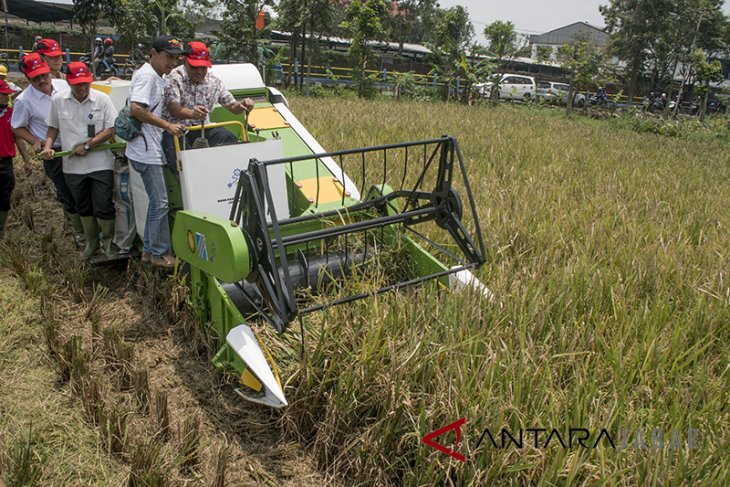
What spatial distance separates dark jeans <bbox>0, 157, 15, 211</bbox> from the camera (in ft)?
17.0

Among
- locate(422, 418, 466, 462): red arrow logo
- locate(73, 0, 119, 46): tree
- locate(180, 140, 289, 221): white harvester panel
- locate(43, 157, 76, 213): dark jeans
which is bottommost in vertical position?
locate(422, 418, 466, 462): red arrow logo

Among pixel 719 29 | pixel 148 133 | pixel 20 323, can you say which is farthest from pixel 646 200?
pixel 719 29

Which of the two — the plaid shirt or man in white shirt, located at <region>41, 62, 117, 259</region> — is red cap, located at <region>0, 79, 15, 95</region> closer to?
man in white shirt, located at <region>41, 62, 117, 259</region>

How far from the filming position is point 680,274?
3812mm

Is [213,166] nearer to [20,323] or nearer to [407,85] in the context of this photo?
[20,323]

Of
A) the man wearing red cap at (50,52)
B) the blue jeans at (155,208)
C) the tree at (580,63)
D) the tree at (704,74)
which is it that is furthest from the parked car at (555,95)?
the blue jeans at (155,208)

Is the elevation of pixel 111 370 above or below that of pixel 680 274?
below

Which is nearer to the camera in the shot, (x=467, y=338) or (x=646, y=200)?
(x=467, y=338)

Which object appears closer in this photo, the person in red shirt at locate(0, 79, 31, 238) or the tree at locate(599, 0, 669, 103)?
the person in red shirt at locate(0, 79, 31, 238)

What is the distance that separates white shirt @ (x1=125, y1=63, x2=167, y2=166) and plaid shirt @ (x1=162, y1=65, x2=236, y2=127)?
5 cm

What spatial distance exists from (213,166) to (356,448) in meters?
2.20

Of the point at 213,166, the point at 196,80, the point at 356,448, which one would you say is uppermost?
the point at 196,80

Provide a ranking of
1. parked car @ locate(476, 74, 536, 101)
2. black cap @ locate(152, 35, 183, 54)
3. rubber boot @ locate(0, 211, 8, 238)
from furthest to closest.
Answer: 1. parked car @ locate(476, 74, 536, 101)
2. rubber boot @ locate(0, 211, 8, 238)
3. black cap @ locate(152, 35, 183, 54)

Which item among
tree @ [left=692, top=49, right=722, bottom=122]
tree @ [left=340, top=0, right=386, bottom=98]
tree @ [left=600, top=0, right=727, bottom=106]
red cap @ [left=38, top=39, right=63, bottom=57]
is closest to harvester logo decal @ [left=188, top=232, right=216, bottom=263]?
red cap @ [left=38, top=39, right=63, bottom=57]
